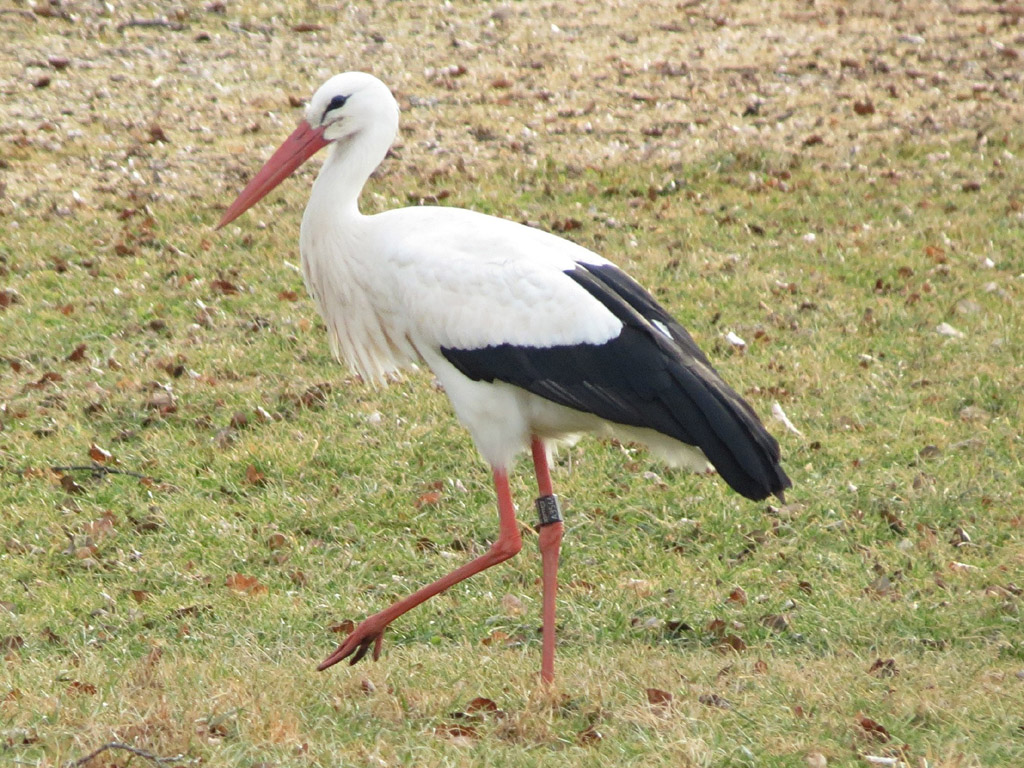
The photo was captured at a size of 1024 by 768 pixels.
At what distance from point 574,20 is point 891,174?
14.0 feet

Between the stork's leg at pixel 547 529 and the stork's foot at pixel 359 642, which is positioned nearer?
the stork's foot at pixel 359 642

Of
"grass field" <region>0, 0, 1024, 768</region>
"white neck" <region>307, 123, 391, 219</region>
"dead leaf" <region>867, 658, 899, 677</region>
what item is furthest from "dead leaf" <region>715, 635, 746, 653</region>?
"white neck" <region>307, 123, 391, 219</region>

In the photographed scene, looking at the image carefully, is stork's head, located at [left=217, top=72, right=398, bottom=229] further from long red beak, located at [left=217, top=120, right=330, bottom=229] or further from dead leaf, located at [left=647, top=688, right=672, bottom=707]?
dead leaf, located at [left=647, top=688, right=672, bottom=707]

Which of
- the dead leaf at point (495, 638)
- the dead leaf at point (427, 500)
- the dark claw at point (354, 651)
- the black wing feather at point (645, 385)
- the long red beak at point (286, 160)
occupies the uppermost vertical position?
the long red beak at point (286, 160)

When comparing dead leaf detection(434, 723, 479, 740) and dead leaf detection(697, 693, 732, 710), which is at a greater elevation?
dead leaf detection(697, 693, 732, 710)

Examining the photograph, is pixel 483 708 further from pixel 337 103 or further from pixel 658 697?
pixel 337 103

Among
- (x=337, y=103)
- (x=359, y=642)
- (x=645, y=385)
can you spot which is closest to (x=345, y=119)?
(x=337, y=103)

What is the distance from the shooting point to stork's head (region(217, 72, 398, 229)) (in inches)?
190

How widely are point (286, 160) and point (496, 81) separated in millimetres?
6423

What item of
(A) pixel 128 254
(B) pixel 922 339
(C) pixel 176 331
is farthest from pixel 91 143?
(B) pixel 922 339

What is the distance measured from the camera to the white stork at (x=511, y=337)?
4328 mm

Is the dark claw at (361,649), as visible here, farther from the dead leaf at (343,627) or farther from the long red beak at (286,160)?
the long red beak at (286,160)

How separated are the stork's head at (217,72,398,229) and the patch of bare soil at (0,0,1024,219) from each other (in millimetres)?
4042

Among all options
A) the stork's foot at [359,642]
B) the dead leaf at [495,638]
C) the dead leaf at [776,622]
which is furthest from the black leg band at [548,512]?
the dead leaf at [776,622]
